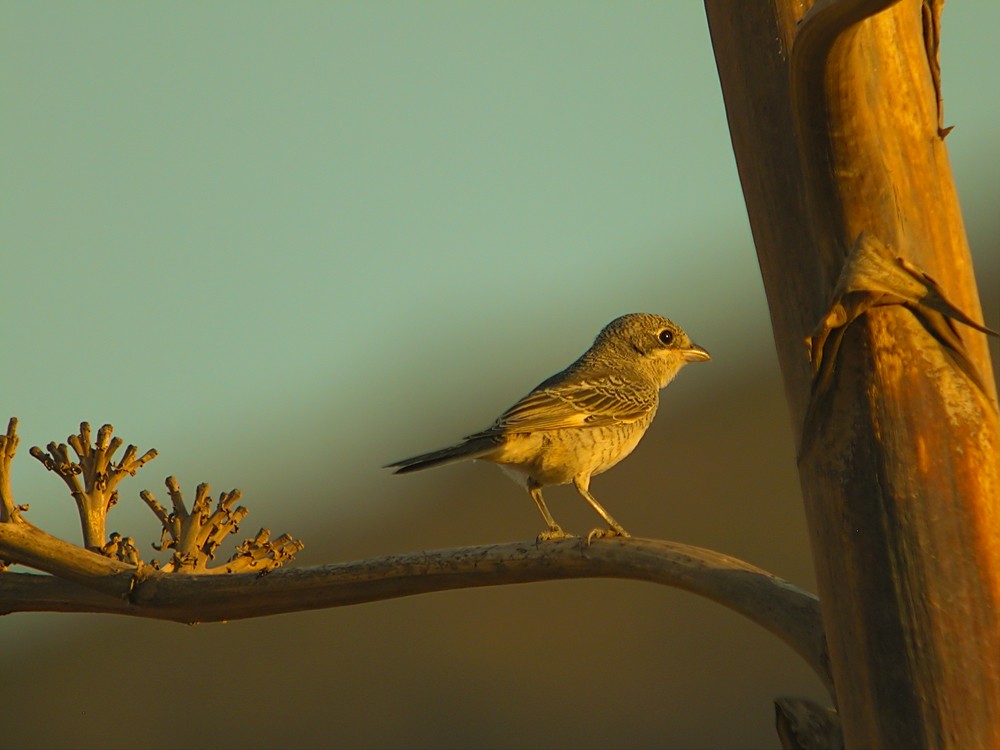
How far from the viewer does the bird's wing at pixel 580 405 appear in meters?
6.41

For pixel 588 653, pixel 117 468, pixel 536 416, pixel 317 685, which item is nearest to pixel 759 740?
pixel 588 653

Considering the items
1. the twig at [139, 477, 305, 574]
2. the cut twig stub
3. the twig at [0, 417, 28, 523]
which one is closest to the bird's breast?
the twig at [139, 477, 305, 574]

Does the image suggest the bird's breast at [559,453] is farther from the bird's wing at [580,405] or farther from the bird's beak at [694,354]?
the bird's beak at [694,354]

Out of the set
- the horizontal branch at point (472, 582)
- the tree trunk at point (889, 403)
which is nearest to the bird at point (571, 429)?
the horizontal branch at point (472, 582)

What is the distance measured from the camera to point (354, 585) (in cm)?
348

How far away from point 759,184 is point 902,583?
103cm

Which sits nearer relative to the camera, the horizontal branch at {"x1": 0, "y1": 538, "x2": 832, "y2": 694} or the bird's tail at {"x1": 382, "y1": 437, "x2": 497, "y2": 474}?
the horizontal branch at {"x1": 0, "y1": 538, "x2": 832, "y2": 694}

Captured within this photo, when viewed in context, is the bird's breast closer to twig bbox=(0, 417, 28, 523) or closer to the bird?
the bird

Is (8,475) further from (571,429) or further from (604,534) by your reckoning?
(571,429)

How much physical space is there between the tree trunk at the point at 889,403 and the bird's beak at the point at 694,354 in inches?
193

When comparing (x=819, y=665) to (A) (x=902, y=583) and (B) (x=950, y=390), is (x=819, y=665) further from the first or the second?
(B) (x=950, y=390)

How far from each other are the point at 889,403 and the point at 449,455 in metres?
3.41

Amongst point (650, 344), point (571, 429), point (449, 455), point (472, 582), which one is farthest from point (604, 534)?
point (650, 344)

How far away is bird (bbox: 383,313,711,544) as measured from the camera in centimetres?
625
